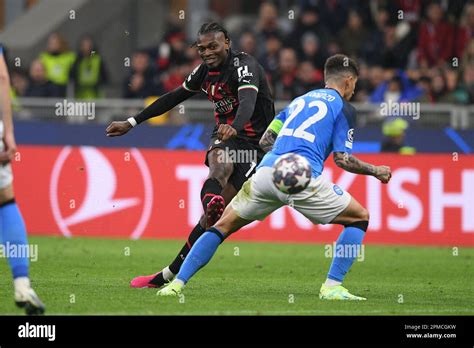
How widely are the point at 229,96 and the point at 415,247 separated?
697 centimetres

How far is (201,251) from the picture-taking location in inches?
396

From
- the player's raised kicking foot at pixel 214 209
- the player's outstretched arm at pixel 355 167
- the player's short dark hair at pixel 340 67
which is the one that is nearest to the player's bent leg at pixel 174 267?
the player's raised kicking foot at pixel 214 209

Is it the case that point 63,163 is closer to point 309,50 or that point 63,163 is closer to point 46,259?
point 46,259

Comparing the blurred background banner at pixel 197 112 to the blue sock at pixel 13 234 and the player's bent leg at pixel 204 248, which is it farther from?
the blue sock at pixel 13 234

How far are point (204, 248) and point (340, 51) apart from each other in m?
12.0

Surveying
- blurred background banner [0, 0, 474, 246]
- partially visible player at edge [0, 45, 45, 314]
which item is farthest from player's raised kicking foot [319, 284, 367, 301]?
blurred background banner [0, 0, 474, 246]

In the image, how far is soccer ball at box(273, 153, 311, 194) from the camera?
9.59 meters

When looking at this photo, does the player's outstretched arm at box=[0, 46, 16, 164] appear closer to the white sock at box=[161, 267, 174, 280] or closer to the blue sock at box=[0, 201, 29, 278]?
the blue sock at box=[0, 201, 29, 278]

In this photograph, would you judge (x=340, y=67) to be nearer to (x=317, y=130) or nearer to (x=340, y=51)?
(x=317, y=130)

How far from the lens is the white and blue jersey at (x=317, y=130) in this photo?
9.86 metres

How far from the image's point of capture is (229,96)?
11000 millimetres
